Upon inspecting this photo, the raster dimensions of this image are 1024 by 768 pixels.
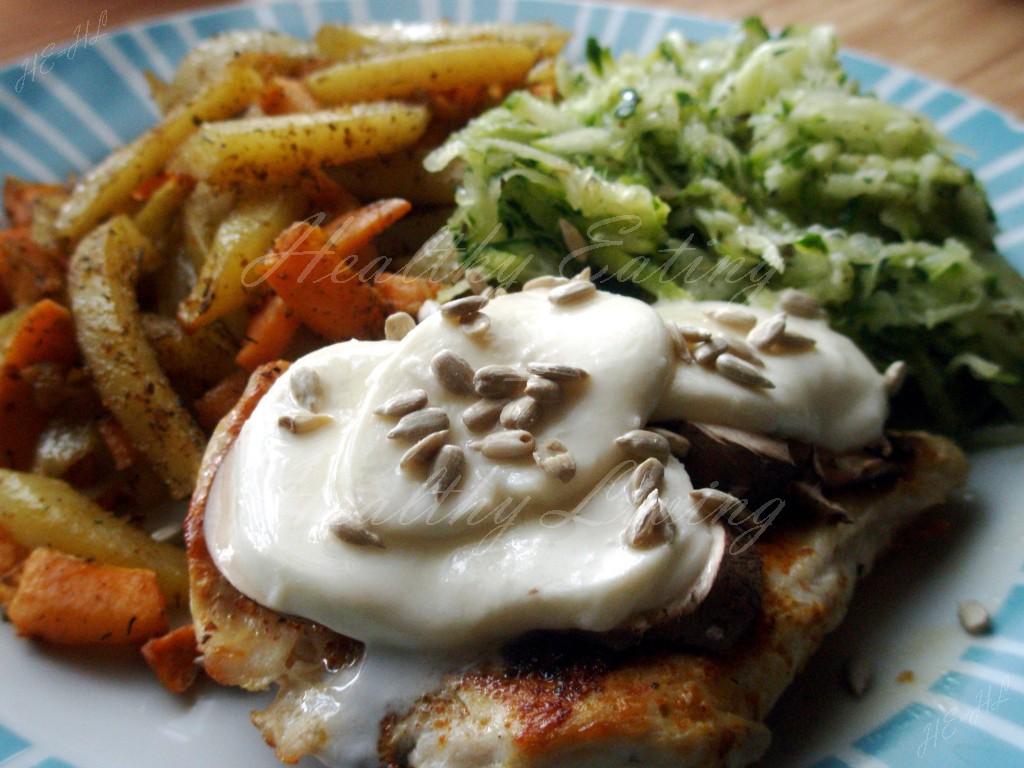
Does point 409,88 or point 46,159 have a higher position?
point 409,88

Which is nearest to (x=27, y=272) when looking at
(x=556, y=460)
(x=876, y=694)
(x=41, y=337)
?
(x=41, y=337)

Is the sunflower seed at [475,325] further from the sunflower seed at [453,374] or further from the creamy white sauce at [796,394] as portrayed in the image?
the creamy white sauce at [796,394]

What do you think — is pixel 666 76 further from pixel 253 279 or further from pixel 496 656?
pixel 496 656

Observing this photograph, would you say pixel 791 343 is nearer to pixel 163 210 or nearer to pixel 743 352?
pixel 743 352

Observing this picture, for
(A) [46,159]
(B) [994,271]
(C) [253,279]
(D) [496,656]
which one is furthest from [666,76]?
(A) [46,159]

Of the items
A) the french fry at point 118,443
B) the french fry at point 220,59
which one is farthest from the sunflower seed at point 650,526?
the french fry at point 220,59
